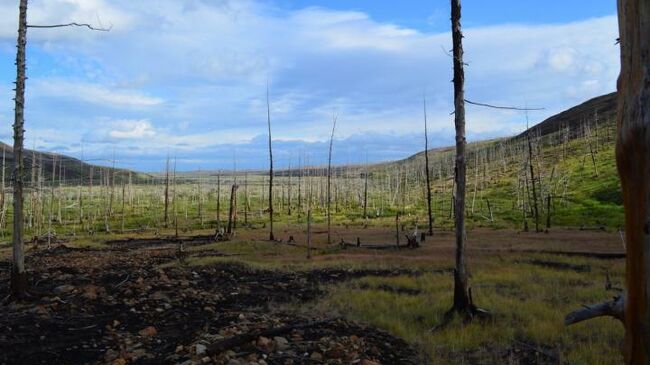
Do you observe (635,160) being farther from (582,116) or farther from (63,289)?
(582,116)

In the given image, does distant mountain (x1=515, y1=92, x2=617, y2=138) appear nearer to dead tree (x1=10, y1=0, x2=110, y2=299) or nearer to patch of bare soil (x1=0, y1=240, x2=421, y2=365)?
patch of bare soil (x1=0, y1=240, x2=421, y2=365)

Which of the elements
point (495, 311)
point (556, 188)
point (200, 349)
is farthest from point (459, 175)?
point (556, 188)

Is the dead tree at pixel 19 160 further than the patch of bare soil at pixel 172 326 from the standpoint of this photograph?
Yes

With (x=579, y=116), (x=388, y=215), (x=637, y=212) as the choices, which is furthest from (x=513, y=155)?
(x=637, y=212)

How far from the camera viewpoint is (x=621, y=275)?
19.9m

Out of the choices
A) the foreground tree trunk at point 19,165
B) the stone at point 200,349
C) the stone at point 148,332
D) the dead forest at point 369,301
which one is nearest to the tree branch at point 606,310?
the dead forest at point 369,301

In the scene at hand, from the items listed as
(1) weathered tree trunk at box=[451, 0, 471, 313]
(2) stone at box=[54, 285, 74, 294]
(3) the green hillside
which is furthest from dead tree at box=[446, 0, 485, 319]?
(3) the green hillside

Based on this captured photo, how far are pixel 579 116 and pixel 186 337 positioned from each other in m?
151

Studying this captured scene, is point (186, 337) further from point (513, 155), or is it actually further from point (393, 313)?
point (513, 155)

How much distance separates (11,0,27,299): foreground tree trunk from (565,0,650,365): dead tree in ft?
45.5

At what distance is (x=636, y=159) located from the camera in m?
3.79

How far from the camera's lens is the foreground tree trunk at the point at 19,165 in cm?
1382

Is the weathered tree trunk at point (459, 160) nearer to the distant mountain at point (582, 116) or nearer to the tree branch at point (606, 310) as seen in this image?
the tree branch at point (606, 310)

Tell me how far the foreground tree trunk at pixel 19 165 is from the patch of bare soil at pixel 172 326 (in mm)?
669
